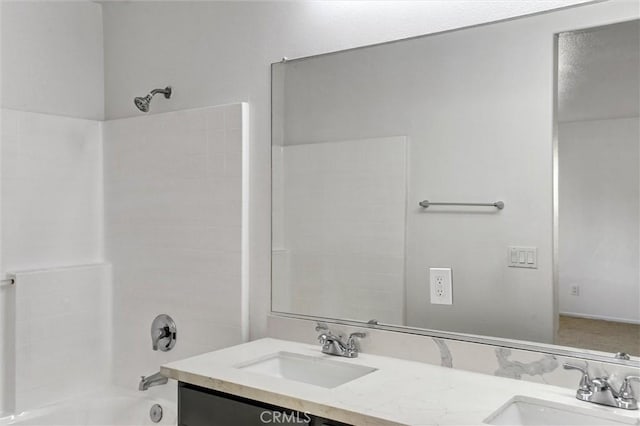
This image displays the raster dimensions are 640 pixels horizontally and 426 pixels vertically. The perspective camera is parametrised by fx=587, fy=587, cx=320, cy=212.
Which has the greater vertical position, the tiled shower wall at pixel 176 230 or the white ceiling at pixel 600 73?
the white ceiling at pixel 600 73

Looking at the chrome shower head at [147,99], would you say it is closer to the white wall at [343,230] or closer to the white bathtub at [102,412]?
the white wall at [343,230]

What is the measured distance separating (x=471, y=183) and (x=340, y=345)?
28.6 inches

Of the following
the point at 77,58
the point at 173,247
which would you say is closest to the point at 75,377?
the point at 173,247

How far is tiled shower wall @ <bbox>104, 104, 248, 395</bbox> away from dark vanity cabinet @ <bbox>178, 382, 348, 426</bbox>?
0.54 metres

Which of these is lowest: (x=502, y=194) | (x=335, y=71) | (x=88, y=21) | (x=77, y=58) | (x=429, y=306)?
(x=429, y=306)

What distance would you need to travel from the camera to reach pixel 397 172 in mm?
2057

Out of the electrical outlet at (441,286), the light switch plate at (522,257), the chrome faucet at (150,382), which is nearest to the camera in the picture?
the light switch plate at (522,257)

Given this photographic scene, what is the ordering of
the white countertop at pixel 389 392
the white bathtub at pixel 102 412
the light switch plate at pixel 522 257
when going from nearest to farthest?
the white countertop at pixel 389 392 < the light switch plate at pixel 522 257 < the white bathtub at pixel 102 412

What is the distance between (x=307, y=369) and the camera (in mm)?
2084

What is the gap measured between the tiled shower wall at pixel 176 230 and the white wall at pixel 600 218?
1257 mm

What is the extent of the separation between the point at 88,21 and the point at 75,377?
1.76 m

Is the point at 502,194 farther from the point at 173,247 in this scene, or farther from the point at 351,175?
the point at 173,247
